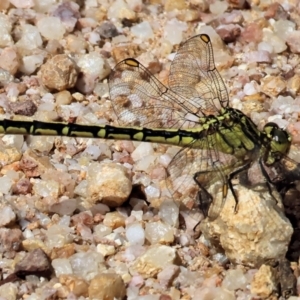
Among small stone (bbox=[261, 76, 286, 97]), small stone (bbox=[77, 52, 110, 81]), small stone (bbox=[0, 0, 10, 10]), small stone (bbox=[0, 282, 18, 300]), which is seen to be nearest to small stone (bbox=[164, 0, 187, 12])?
small stone (bbox=[77, 52, 110, 81])

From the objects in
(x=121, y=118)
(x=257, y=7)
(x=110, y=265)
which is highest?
(x=257, y=7)

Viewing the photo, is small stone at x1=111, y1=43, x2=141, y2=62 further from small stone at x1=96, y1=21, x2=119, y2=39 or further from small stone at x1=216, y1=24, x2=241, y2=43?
small stone at x1=216, y1=24, x2=241, y2=43

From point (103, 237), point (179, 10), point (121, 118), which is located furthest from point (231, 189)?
point (179, 10)

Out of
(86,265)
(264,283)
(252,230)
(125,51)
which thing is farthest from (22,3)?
(264,283)

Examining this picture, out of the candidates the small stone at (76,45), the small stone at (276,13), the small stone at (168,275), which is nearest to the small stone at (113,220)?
the small stone at (168,275)

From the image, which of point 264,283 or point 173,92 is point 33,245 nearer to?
point 264,283

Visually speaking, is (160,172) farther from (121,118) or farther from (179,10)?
(179,10)

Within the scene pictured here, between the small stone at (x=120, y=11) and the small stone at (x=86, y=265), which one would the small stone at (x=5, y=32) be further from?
the small stone at (x=86, y=265)
